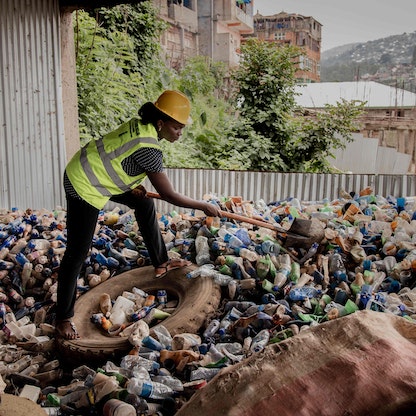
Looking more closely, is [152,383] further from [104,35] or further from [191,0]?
[191,0]

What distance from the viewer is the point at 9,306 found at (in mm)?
4027

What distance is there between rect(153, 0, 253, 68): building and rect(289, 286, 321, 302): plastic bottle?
43.4ft

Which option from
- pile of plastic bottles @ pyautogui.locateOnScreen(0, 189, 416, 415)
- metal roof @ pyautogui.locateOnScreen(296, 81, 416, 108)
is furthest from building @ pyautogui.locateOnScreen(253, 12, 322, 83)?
pile of plastic bottles @ pyautogui.locateOnScreen(0, 189, 416, 415)

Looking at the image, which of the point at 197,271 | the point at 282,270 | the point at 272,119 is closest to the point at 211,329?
the point at 197,271

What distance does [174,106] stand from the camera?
300 cm

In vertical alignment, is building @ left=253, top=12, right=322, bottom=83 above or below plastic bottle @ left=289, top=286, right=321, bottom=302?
above

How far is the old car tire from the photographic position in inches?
121

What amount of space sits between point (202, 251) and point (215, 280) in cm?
49

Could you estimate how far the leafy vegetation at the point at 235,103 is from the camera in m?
8.65

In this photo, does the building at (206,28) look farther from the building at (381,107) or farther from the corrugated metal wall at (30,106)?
the corrugated metal wall at (30,106)

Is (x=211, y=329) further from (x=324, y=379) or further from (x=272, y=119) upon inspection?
(x=272, y=119)

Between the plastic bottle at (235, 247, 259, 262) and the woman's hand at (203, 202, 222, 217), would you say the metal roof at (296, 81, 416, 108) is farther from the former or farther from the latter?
the woman's hand at (203, 202, 222, 217)

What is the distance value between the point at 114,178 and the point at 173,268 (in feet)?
3.69

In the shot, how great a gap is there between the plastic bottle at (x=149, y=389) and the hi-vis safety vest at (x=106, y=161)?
127cm
